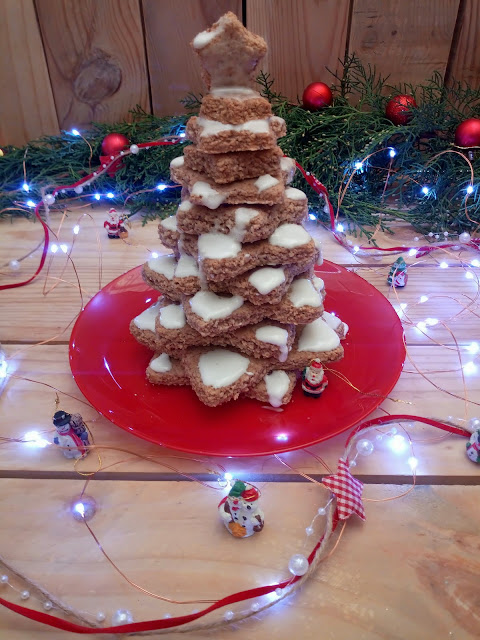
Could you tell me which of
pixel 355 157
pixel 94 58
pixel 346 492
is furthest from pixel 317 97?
pixel 346 492

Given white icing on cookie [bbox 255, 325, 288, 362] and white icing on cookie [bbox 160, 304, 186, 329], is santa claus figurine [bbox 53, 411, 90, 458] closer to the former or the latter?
white icing on cookie [bbox 160, 304, 186, 329]

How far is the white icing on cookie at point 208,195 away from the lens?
74cm

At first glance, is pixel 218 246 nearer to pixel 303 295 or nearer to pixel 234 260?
pixel 234 260

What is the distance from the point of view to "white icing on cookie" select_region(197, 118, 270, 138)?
713 mm

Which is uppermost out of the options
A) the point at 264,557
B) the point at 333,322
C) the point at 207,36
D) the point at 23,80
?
the point at 207,36

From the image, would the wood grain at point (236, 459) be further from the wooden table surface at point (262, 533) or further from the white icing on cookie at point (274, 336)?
the white icing on cookie at point (274, 336)

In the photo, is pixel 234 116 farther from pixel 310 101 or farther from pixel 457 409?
pixel 310 101

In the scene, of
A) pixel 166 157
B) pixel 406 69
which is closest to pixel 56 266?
pixel 166 157

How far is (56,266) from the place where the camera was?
53.2 inches

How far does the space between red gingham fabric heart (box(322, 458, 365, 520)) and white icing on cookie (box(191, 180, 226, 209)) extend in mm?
436

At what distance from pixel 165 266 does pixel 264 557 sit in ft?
1.66

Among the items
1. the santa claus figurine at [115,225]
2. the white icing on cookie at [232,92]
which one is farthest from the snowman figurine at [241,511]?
the santa claus figurine at [115,225]

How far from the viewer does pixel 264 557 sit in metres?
0.69

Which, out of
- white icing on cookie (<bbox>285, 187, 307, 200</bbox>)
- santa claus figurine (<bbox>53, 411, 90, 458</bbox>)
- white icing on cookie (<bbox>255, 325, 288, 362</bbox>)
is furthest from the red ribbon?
white icing on cookie (<bbox>285, 187, 307, 200</bbox>)
